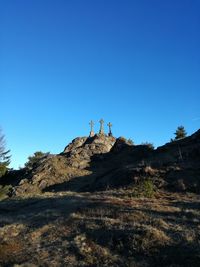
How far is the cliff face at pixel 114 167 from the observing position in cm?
4075

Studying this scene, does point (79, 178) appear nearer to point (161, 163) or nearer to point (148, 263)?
point (161, 163)

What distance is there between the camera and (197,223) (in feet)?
74.1

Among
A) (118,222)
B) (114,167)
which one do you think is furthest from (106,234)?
(114,167)

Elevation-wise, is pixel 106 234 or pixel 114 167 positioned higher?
pixel 114 167

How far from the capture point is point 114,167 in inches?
2264

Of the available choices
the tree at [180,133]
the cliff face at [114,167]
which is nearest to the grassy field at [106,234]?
the cliff face at [114,167]

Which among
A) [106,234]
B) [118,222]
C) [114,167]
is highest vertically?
[114,167]

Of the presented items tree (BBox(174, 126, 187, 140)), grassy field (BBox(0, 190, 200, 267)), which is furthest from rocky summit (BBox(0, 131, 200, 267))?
tree (BBox(174, 126, 187, 140))

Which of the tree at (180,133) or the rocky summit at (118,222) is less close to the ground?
the tree at (180,133)

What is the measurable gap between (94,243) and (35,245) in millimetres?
3667

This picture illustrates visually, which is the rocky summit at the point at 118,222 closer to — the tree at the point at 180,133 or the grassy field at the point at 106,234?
the grassy field at the point at 106,234

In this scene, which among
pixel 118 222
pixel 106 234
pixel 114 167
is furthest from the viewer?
pixel 114 167

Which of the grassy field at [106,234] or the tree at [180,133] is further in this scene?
the tree at [180,133]

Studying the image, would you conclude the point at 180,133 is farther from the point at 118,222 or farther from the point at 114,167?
the point at 118,222
